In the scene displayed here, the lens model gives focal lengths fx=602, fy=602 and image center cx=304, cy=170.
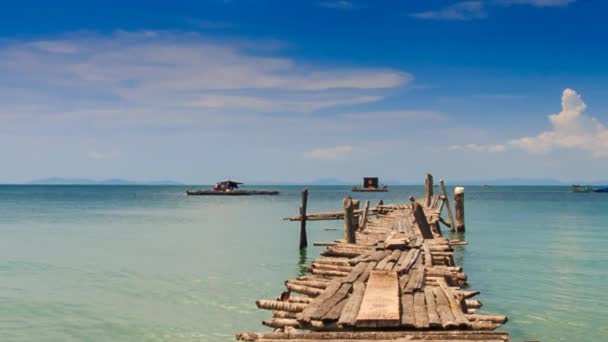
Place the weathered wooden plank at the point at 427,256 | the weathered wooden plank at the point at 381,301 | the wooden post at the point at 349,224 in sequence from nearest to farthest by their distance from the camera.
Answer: the weathered wooden plank at the point at 381,301 → the weathered wooden plank at the point at 427,256 → the wooden post at the point at 349,224

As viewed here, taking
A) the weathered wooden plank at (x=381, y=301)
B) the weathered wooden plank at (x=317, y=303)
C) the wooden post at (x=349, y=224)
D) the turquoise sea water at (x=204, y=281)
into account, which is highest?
the wooden post at (x=349, y=224)

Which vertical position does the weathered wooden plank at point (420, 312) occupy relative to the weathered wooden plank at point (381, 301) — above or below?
below

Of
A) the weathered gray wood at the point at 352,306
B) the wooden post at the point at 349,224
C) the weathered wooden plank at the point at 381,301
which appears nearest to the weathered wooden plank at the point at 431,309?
the weathered wooden plank at the point at 381,301

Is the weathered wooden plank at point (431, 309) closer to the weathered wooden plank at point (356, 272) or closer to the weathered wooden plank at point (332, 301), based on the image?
the weathered wooden plank at point (332, 301)

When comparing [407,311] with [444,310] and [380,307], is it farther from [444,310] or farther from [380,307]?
[444,310]

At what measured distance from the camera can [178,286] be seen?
20219 mm

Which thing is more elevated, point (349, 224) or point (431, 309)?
point (349, 224)

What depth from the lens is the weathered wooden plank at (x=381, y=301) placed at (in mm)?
7896

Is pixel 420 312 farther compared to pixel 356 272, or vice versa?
pixel 356 272

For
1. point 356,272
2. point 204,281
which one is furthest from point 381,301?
point 204,281

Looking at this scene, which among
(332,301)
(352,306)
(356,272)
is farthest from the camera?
(356,272)

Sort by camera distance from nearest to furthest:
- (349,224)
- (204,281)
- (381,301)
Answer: (381,301) < (204,281) < (349,224)

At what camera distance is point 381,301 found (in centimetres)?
894

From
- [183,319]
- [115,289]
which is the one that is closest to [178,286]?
[115,289]
